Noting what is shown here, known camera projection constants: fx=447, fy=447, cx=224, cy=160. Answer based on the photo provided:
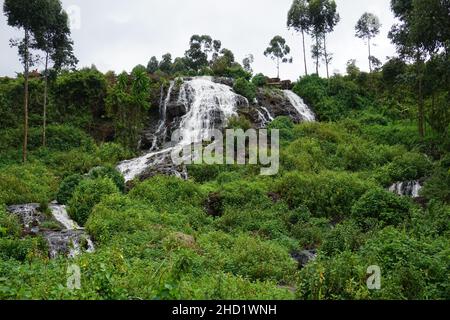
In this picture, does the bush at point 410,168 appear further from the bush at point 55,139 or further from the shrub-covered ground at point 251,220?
the bush at point 55,139

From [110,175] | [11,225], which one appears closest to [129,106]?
[110,175]

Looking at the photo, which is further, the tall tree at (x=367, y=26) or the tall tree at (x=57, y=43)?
the tall tree at (x=367, y=26)

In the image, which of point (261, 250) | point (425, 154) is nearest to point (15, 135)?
point (261, 250)

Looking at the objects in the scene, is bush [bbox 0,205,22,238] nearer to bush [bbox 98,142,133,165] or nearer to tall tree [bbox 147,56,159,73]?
bush [bbox 98,142,133,165]

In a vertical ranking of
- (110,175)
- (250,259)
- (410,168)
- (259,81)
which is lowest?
(250,259)

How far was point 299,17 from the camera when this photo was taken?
41344 millimetres

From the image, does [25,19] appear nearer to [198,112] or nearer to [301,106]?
[198,112]

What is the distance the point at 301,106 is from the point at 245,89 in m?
4.70

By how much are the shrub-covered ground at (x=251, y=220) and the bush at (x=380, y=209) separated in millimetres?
44

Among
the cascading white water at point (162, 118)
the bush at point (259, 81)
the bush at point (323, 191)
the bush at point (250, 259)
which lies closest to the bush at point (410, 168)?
the bush at point (323, 191)

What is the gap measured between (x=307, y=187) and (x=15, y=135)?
1837 centimetres

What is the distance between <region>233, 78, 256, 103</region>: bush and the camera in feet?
109

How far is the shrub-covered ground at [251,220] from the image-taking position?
7.72 meters
